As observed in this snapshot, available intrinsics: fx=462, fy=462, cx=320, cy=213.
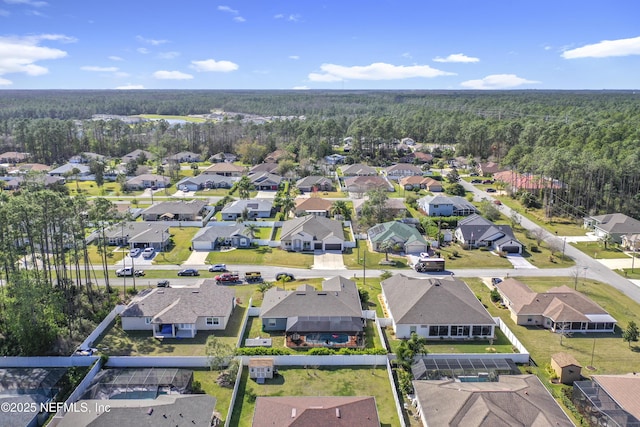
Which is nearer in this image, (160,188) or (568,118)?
(160,188)

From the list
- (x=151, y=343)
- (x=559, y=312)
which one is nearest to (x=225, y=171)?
(x=151, y=343)

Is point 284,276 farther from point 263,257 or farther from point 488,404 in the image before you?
point 488,404

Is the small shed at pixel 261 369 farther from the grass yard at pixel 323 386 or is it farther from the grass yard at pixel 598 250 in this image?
the grass yard at pixel 598 250

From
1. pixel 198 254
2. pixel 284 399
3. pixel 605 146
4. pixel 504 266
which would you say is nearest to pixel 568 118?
pixel 605 146

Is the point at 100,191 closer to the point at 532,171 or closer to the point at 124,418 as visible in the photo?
the point at 124,418

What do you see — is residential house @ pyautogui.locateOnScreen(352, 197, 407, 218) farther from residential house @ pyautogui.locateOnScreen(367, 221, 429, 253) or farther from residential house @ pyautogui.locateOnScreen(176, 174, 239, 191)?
residential house @ pyautogui.locateOnScreen(176, 174, 239, 191)

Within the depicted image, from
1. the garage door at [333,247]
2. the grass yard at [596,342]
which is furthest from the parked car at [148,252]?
the grass yard at [596,342]

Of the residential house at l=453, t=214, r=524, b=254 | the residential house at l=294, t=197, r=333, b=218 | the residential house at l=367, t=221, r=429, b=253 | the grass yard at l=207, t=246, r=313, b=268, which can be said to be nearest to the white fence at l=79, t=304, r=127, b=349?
the grass yard at l=207, t=246, r=313, b=268
